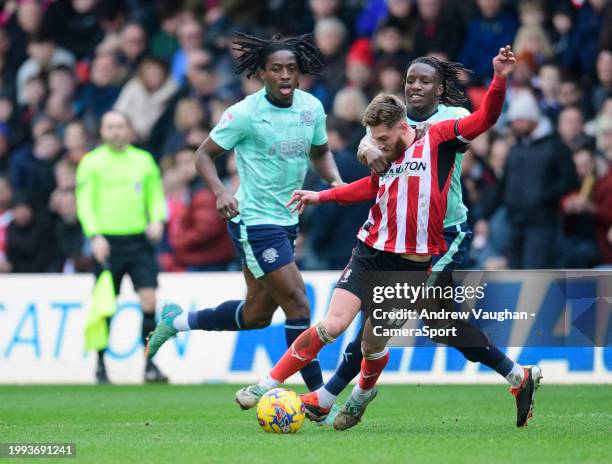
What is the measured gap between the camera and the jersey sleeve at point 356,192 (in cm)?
810

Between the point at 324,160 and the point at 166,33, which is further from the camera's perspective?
the point at 166,33

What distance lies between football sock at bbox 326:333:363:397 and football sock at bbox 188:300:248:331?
1546mm

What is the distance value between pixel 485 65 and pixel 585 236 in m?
2.66

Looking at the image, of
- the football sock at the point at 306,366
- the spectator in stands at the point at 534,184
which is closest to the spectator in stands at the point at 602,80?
the spectator in stands at the point at 534,184

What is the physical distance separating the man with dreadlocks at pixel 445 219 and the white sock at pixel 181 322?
186 cm

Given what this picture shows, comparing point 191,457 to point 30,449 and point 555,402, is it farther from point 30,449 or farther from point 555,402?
point 555,402

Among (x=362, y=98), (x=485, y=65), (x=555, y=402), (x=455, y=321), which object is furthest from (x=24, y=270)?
(x=455, y=321)

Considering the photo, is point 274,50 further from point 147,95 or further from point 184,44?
→ point 184,44

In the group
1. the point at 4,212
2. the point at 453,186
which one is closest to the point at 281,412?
the point at 453,186

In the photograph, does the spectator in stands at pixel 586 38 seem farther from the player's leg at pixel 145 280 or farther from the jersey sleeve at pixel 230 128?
the jersey sleeve at pixel 230 128

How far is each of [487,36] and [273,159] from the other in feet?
20.8

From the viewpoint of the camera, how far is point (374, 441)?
766 centimetres

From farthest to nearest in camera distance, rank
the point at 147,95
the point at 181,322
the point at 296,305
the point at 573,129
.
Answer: the point at 147,95 → the point at 573,129 → the point at 181,322 → the point at 296,305

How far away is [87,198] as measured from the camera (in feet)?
43.6
